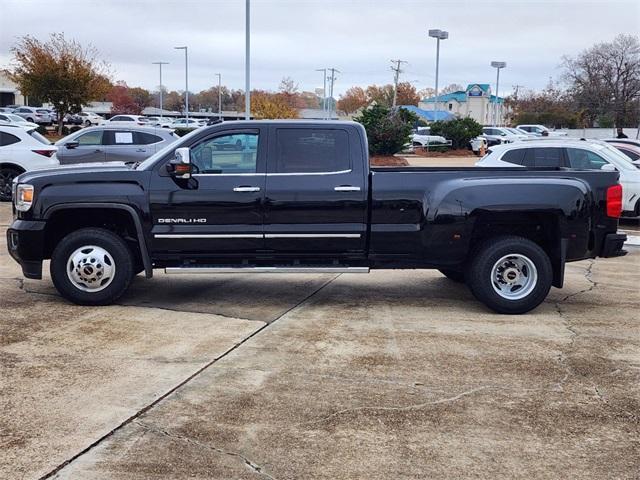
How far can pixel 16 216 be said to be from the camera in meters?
7.54

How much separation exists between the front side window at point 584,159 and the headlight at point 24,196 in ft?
32.0

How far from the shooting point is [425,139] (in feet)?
142

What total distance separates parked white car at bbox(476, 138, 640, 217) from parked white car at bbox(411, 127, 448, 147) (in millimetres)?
25241

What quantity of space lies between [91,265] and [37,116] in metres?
56.9

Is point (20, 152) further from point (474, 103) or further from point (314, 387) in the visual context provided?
point (474, 103)

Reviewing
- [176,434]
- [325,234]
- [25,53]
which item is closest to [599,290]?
[325,234]

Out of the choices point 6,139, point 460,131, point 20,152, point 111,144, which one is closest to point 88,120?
point 460,131

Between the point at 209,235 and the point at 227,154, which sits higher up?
the point at 227,154

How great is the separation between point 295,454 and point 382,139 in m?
29.1

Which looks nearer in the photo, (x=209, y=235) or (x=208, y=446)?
(x=208, y=446)

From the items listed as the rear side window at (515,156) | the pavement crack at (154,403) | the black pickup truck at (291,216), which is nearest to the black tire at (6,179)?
the black pickup truck at (291,216)

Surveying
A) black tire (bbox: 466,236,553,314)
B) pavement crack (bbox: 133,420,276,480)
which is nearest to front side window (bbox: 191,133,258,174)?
black tire (bbox: 466,236,553,314)

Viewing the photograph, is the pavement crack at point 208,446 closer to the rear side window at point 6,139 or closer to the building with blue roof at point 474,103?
the rear side window at point 6,139

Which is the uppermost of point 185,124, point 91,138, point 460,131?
point 185,124
